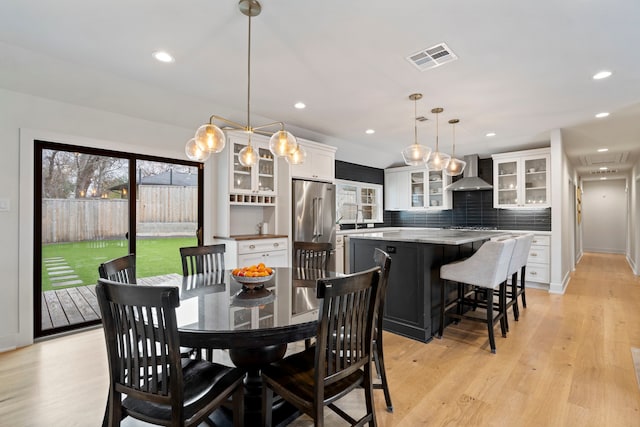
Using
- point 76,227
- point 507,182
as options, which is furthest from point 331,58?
point 507,182

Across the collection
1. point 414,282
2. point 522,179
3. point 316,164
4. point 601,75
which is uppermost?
point 601,75

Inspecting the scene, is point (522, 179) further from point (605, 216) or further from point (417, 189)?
point (605, 216)

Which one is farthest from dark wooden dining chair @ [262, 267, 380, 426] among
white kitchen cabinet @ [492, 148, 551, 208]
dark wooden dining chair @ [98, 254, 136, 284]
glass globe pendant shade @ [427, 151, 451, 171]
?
white kitchen cabinet @ [492, 148, 551, 208]

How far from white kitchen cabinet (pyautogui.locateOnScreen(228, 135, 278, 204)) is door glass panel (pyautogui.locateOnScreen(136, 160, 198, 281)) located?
1.84ft

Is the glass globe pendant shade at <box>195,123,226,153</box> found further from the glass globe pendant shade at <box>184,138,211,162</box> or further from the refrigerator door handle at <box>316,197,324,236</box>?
the refrigerator door handle at <box>316,197,324,236</box>

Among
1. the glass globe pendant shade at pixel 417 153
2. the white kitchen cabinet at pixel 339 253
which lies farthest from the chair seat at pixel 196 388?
the white kitchen cabinet at pixel 339 253

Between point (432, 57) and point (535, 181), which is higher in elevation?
point (432, 57)

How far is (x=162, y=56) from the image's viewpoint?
2605 millimetres

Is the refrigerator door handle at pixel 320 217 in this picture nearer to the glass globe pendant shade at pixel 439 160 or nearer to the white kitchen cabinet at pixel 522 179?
the glass globe pendant shade at pixel 439 160

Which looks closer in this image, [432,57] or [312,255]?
[432,57]

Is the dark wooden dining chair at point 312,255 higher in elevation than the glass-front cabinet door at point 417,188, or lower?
lower

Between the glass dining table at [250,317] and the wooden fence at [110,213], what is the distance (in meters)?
1.92

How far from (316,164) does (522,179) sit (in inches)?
146

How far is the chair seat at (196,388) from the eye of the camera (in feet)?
4.30
